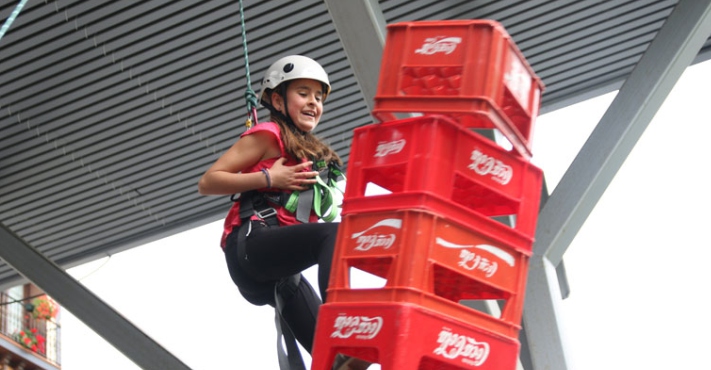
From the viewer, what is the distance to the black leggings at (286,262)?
16.1ft

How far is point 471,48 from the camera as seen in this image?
4492mm

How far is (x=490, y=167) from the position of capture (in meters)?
4.44

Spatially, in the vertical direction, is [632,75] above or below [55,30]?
below

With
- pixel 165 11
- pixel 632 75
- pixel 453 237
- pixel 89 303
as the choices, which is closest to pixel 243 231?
pixel 453 237

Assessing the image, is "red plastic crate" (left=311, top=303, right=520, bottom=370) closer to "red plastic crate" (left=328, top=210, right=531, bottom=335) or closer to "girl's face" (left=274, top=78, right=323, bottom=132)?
"red plastic crate" (left=328, top=210, right=531, bottom=335)

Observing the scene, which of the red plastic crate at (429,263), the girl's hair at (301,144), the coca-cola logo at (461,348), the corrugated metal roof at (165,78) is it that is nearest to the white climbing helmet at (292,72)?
the girl's hair at (301,144)

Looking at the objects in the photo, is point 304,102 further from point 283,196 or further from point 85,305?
point 85,305

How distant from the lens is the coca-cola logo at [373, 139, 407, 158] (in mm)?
4387

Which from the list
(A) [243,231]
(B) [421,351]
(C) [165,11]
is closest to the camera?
(B) [421,351]

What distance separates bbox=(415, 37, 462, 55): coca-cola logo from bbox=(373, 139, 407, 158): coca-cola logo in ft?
1.18

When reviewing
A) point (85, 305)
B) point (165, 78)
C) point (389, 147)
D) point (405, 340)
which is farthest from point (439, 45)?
point (85, 305)

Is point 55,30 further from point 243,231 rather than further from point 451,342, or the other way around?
point 451,342

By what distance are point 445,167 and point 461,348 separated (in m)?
0.59

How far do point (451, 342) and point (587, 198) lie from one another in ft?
11.9
